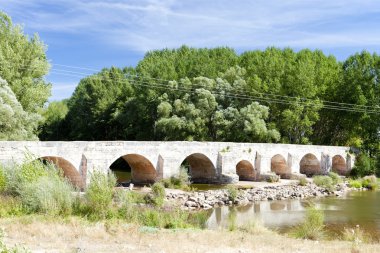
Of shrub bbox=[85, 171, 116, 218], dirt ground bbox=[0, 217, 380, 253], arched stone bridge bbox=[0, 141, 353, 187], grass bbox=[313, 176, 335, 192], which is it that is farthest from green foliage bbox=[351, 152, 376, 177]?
shrub bbox=[85, 171, 116, 218]

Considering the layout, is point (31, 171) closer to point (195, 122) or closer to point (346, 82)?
point (195, 122)

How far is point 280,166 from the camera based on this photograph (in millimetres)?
41281

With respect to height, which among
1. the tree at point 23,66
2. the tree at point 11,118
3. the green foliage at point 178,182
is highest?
the tree at point 23,66

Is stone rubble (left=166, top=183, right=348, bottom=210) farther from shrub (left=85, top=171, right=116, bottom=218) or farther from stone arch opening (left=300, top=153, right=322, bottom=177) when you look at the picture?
shrub (left=85, top=171, right=116, bottom=218)

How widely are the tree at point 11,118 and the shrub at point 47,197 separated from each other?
44.0ft

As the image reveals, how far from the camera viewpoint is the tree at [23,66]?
32250mm

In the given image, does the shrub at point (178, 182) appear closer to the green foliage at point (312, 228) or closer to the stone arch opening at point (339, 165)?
the green foliage at point (312, 228)

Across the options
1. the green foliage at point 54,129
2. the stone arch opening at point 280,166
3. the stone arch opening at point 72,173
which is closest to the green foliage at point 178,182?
the stone arch opening at point 72,173

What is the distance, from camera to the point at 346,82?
50188 mm

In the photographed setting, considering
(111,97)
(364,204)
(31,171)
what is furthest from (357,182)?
(111,97)

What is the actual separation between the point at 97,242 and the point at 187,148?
20.7 m

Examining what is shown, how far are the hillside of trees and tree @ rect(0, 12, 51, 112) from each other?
31.9 ft

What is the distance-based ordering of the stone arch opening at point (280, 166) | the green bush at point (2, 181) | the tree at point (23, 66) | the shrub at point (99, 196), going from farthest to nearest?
the stone arch opening at point (280, 166) < the tree at point (23, 66) < the green bush at point (2, 181) < the shrub at point (99, 196)

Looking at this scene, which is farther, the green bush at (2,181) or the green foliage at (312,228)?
the green bush at (2,181)
